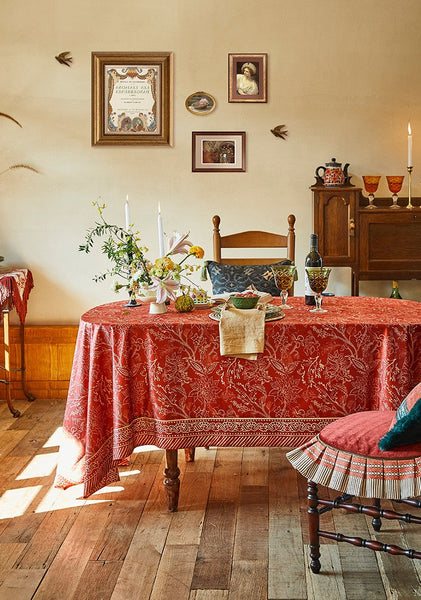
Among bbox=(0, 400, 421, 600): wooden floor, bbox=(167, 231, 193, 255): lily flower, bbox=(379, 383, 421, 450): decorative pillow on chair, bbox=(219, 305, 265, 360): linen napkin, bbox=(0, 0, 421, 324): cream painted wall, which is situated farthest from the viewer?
bbox=(0, 0, 421, 324): cream painted wall

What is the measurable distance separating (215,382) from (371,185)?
1.99 metres

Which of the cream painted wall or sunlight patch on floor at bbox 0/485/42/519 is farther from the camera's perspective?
the cream painted wall

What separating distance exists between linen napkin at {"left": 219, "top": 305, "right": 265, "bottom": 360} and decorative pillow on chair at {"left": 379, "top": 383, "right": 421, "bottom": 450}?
2.12 ft

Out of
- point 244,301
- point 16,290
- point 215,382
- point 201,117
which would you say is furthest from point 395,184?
point 16,290

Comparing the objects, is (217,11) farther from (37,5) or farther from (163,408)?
(163,408)

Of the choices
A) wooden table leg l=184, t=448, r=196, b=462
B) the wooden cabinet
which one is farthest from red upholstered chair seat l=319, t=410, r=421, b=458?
the wooden cabinet

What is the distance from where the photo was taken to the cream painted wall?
4.30m

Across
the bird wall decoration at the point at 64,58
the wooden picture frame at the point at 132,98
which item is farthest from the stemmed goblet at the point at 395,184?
the bird wall decoration at the point at 64,58

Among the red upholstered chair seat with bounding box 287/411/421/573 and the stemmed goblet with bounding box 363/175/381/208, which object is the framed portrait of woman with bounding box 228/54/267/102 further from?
the red upholstered chair seat with bounding box 287/411/421/573

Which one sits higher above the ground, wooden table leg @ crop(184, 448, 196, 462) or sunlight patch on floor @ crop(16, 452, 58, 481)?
wooden table leg @ crop(184, 448, 196, 462)

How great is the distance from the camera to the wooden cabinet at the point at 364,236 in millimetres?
4113

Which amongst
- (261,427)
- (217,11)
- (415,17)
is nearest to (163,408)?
(261,427)

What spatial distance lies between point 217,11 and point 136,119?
776mm

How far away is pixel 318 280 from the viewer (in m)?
2.92
